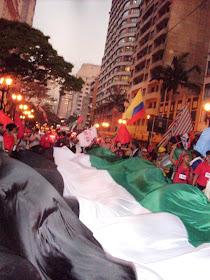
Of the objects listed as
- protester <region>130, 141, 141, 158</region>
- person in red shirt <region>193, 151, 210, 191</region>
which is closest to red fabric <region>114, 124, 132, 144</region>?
protester <region>130, 141, 141, 158</region>

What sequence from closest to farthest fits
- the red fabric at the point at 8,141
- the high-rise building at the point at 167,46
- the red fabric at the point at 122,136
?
1. the red fabric at the point at 8,141
2. the red fabric at the point at 122,136
3. the high-rise building at the point at 167,46

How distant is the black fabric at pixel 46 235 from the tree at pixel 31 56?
16.0 m

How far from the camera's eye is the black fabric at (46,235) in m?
2.28

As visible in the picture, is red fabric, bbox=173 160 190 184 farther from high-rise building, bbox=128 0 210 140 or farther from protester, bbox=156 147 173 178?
high-rise building, bbox=128 0 210 140

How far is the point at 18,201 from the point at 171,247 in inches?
86.0

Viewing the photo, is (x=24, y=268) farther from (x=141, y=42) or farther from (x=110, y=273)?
(x=141, y=42)

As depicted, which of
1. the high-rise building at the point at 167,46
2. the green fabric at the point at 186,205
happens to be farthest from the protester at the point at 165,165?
the high-rise building at the point at 167,46

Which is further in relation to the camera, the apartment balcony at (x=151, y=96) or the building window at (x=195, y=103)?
the apartment balcony at (x=151, y=96)

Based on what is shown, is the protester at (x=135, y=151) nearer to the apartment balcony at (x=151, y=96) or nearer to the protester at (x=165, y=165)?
the protester at (x=165, y=165)

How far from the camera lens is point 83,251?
237cm

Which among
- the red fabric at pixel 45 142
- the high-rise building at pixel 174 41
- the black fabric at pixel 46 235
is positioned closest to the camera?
the black fabric at pixel 46 235

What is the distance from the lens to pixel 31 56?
57.6 feet

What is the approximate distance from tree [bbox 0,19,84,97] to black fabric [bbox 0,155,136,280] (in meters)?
16.0

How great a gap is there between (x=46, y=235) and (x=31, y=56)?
17.1m
